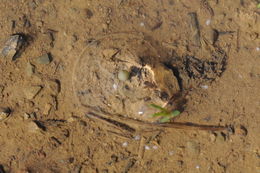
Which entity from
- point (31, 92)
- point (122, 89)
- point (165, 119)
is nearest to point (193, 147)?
point (165, 119)

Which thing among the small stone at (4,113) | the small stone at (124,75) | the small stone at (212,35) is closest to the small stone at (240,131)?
the small stone at (212,35)

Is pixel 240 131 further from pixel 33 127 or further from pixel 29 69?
pixel 29 69

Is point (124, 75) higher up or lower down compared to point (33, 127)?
higher up

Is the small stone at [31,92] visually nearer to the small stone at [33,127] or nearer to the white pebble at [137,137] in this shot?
the small stone at [33,127]

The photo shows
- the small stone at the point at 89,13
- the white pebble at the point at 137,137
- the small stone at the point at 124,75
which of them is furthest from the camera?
the small stone at the point at 89,13

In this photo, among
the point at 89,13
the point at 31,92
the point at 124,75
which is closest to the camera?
the point at 124,75

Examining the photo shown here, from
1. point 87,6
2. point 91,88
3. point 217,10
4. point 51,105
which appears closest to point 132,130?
point 91,88

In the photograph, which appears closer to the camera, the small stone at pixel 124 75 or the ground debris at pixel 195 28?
the small stone at pixel 124 75

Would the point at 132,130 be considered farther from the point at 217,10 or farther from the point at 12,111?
the point at 217,10
